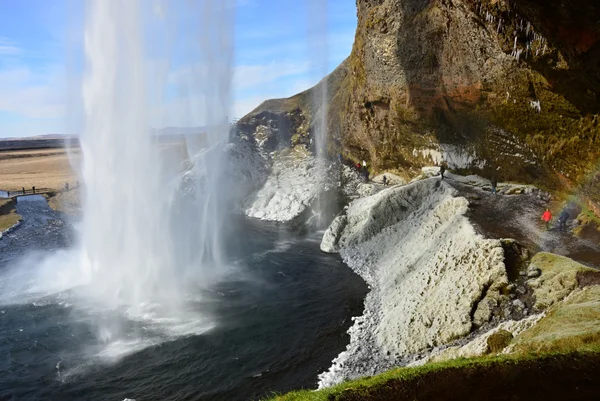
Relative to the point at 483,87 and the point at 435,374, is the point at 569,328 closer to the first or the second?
the point at 435,374

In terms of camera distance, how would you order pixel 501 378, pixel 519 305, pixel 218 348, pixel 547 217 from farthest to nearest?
pixel 547 217 → pixel 218 348 → pixel 519 305 → pixel 501 378

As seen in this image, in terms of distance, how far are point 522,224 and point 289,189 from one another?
28.6 m

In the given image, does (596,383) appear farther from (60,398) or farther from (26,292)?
(26,292)

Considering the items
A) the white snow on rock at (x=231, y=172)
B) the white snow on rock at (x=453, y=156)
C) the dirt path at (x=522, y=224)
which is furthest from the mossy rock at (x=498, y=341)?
the white snow on rock at (x=231, y=172)

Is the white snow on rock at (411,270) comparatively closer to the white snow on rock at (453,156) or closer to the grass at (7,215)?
the white snow on rock at (453,156)

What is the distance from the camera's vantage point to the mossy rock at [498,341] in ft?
43.0

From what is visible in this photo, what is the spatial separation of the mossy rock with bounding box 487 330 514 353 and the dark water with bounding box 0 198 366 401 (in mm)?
6858

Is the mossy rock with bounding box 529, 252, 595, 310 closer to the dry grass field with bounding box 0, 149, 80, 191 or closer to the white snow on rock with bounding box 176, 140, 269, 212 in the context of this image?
the white snow on rock with bounding box 176, 140, 269, 212

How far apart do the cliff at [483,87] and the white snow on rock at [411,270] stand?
571 centimetres

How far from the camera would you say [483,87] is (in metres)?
26.6

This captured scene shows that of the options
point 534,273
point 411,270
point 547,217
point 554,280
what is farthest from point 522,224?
point 554,280

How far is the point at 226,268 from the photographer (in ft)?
94.7

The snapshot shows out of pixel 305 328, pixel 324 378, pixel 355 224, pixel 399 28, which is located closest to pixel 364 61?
pixel 399 28

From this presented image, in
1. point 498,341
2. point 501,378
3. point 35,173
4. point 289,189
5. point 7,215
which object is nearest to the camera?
→ point 501,378
